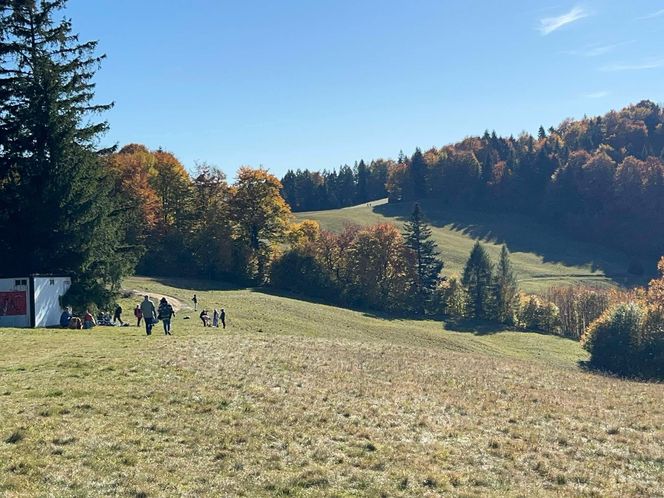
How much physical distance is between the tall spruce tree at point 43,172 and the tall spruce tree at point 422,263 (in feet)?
187

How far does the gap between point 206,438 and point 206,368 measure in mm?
8101

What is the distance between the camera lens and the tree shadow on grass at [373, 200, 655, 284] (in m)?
127

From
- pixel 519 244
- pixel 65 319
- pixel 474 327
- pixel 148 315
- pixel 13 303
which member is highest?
pixel 519 244

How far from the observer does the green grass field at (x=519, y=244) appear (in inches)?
4540

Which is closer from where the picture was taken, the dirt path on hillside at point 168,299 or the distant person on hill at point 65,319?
the distant person on hill at point 65,319

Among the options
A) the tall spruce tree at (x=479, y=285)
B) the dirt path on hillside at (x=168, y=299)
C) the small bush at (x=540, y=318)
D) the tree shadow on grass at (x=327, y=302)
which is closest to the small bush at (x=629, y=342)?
the small bush at (x=540, y=318)

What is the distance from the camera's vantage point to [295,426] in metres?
13.3

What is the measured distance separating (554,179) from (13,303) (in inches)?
6044

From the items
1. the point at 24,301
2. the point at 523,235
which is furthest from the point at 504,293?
the point at 24,301

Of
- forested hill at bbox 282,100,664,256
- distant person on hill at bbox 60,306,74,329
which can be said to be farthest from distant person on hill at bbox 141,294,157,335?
forested hill at bbox 282,100,664,256

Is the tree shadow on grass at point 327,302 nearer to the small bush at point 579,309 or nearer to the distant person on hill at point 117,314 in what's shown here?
the small bush at point 579,309

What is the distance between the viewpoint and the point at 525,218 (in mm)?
156125

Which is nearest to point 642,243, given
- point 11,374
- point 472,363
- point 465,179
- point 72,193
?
point 465,179

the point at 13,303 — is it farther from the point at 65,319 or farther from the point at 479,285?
the point at 479,285
